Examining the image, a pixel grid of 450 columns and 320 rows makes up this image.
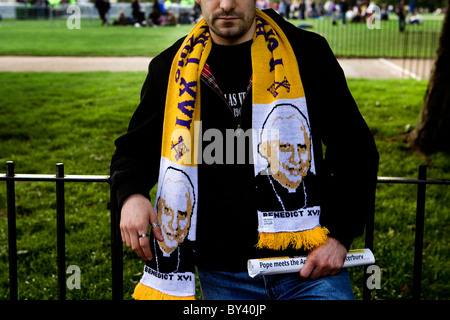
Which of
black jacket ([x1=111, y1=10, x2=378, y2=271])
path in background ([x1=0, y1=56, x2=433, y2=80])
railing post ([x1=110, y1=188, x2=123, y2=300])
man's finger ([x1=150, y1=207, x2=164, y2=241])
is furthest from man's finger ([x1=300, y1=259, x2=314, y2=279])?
path in background ([x1=0, y1=56, x2=433, y2=80])

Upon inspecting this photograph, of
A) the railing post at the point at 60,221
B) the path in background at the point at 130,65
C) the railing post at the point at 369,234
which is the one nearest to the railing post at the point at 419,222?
the railing post at the point at 369,234

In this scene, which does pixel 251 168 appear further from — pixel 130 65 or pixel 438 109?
pixel 130 65

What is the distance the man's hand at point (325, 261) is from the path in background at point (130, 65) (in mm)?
10422

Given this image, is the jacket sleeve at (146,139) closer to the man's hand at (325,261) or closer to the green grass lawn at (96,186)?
the man's hand at (325,261)

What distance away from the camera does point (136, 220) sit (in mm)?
2141

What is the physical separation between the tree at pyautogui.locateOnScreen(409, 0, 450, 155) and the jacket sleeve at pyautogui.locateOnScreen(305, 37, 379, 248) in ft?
17.1

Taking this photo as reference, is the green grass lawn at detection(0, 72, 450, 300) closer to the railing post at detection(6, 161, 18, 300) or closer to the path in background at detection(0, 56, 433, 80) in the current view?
the railing post at detection(6, 161, 18, 300)

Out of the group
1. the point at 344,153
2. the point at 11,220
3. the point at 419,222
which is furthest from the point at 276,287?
the point at 11,220

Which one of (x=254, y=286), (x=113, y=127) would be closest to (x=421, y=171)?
(x=254, y=286)

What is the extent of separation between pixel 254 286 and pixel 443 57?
576 cm

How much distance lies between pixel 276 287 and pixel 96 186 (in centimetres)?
441

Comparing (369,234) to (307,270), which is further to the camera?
(369,234)

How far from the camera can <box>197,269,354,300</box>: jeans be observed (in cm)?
212
